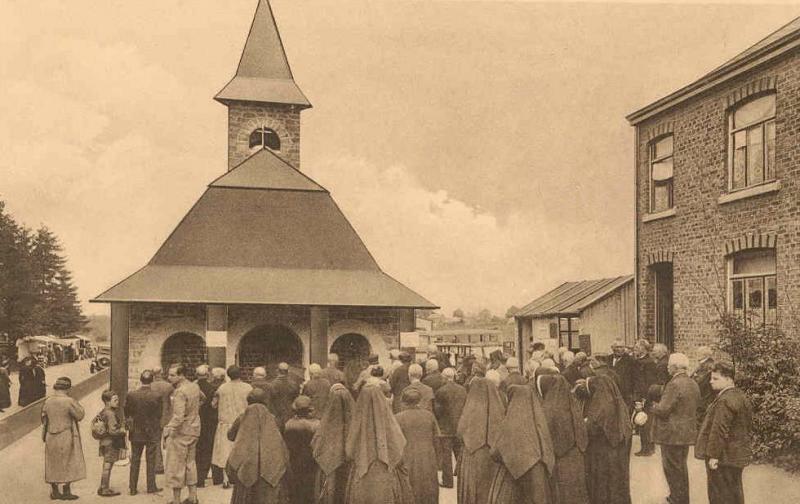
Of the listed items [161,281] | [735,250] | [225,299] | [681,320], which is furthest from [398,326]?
[735,250]

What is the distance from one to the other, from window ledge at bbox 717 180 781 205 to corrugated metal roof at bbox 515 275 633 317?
435 cm

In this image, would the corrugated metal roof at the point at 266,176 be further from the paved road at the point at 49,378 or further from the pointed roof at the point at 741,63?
the pointed roof at the point at 741,63

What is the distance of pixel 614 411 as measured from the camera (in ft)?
27.8

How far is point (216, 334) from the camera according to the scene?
60.7ft

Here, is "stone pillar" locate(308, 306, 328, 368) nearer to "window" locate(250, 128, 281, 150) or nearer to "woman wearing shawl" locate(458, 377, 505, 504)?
"window" locate(250, 128, 281, 150)

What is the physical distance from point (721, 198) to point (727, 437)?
761 centimetres

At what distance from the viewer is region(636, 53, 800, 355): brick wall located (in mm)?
12617

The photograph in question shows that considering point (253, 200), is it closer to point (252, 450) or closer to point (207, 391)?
point (207, 391)

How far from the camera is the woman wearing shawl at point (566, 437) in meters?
Result: 8.11

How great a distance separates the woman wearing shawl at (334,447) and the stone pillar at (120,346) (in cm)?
1152

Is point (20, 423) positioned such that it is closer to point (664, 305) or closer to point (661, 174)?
point (664, 305)

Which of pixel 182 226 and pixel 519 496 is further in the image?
pixel 182 226

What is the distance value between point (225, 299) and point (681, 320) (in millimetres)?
10088

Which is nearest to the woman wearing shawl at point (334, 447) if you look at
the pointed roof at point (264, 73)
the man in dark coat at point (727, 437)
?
the man in dark coat at point (727, 437)
